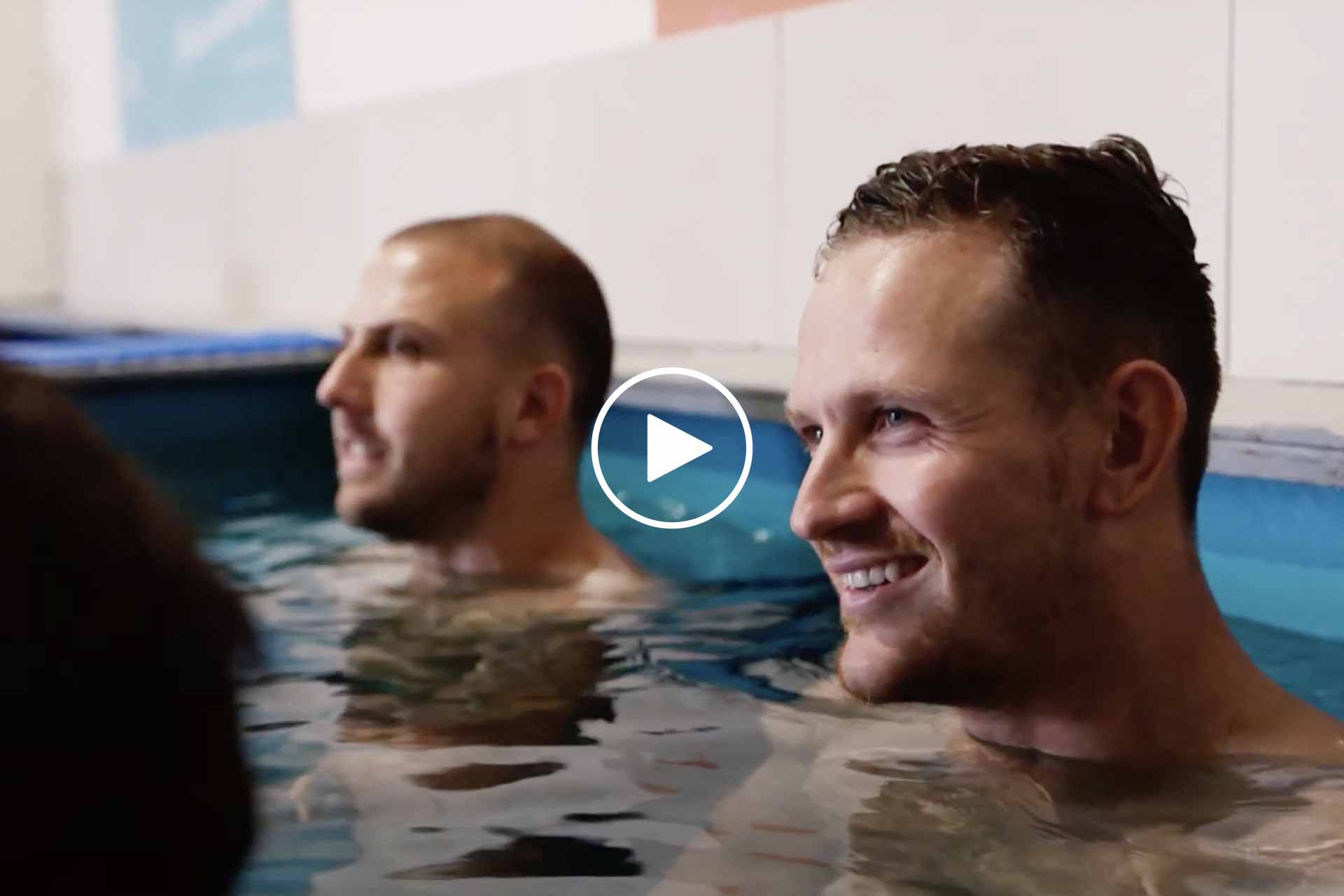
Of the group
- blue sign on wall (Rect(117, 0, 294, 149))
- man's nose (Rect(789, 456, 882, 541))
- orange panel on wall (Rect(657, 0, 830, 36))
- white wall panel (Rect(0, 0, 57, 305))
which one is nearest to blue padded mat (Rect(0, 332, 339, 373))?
orange panel on wall (Rect(657, 0, 830, 36))

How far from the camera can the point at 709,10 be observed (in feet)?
13.7

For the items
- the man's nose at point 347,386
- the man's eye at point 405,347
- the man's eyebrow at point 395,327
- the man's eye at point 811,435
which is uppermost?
the man's eyebrow at point 395,327

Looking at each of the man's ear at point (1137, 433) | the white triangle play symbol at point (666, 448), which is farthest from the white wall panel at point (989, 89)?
the man's ear at point (1137, 433)

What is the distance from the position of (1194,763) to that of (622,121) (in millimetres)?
3315

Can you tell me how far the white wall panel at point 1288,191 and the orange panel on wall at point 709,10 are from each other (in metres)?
1.25

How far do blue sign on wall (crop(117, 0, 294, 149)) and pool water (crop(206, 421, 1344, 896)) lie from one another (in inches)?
183

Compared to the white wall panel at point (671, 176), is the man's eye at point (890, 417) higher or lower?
lower

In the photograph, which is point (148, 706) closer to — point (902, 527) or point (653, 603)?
point (902, 527)

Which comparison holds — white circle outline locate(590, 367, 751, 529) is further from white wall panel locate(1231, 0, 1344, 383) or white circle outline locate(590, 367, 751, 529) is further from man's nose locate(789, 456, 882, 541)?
man's nose locate(789, 456, 882, 541)

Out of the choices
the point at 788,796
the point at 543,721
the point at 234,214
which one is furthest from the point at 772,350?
the point at 234,214

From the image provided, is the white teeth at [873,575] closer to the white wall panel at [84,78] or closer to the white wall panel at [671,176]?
the white wall panel at [671,176]

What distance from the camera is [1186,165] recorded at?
2.88 metres

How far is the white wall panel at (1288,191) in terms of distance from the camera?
2615 millimetres

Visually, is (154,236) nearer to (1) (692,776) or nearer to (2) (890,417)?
(1) (692,776)
